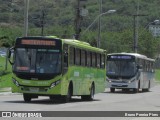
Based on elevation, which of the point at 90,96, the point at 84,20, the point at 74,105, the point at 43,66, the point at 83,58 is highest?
the point at 84,20

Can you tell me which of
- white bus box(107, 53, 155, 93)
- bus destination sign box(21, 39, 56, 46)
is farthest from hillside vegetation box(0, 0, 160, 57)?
bus destination sign box(21, 39, 56, 46)

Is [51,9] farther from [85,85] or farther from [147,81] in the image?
[85,85]

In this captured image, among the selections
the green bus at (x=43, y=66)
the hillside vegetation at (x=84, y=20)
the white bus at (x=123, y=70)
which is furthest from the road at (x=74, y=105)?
the hillside vegetation at (x=84, y=20)

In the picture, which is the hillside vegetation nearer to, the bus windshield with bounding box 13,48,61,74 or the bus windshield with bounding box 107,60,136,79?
the bus windshield with bounding box 107,60,136,79

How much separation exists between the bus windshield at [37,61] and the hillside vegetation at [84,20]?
Result: 6635 centimetres

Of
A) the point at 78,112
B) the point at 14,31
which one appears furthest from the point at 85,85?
the point at 14,31

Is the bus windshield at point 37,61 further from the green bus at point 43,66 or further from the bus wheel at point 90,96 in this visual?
the bus wheel at point 90,96

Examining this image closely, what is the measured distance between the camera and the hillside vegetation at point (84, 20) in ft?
313

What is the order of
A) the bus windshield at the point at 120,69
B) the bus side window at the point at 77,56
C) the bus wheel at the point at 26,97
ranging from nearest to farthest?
1. the bus wheel at the point at 26,97
2. the bus side window at the point at 77,56
3. the bus windshield at the point at 120,69

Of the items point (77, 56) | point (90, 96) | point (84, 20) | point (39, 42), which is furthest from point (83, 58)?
point (84, 20)

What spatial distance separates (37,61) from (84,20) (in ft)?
228

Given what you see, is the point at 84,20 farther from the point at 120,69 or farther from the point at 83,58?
the point at 83,58

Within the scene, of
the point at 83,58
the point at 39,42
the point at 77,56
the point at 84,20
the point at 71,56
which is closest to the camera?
the point at 39,42

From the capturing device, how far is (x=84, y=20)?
306 feet
